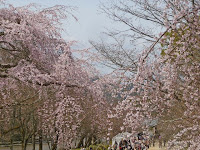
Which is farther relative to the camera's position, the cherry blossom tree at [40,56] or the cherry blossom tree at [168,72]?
the cherry blossom tree at [40,56]

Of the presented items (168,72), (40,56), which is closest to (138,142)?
(168,72)

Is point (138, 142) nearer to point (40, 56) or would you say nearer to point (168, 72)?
point (168, 72)

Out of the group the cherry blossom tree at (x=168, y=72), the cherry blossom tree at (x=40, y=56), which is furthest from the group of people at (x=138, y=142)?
the cherry blossom tree at (x=40, y=56)

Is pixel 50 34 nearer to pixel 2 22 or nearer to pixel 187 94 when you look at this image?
pixel 2 22

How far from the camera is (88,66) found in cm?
782

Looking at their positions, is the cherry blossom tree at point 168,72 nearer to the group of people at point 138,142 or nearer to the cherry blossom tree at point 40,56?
the group of people at point 138,142

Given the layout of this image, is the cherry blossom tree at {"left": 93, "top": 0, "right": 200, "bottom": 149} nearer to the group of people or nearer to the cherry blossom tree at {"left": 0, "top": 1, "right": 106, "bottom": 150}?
the group of people

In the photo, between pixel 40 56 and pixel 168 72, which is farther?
pixel 40 56

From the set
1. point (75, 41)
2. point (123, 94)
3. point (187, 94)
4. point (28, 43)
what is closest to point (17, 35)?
point (28, 43)

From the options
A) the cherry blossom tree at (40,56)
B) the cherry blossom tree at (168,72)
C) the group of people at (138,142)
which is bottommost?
the group of people at (138,142)

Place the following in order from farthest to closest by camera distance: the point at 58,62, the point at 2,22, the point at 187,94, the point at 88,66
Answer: the point at 88,66 → the point at 58,62 → the point at 2,22 → the point at 187,94

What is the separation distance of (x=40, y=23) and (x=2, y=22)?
1.09 meters

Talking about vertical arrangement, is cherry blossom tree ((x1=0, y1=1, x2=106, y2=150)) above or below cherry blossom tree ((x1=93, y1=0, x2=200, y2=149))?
above

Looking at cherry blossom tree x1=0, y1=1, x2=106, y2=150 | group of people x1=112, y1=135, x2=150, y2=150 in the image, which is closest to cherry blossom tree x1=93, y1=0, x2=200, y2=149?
group of people x1=112, y1=135, x2=150, y2=150
